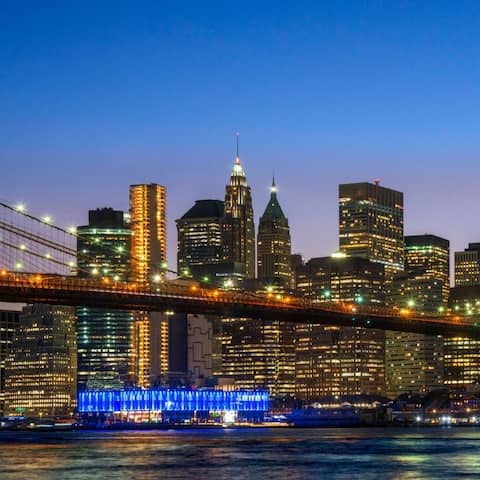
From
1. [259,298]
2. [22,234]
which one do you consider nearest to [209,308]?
[259,298]

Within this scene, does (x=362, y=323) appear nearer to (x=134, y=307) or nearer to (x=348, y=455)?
(x=134, y=307)

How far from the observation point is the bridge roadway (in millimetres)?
86375

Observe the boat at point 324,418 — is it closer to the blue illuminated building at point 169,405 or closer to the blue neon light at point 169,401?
the blue illuminated building at point 169,405

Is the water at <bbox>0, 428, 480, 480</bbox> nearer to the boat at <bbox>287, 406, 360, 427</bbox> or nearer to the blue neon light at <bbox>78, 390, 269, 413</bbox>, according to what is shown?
the boat at <bbox>287, 406, 360, 427</bbox>

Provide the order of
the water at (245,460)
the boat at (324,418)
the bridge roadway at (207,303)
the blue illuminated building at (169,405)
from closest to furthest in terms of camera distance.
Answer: the water at (245,460) < the bridge roadway at (207,303) < the boat at (324,418) < the blue illuminated building at (169,405)

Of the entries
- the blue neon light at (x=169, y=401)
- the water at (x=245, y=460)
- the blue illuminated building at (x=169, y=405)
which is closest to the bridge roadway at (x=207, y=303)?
the water at (x=245, y=460)

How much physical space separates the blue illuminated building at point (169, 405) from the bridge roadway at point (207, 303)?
61.1 meters

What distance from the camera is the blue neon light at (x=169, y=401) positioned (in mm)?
173250

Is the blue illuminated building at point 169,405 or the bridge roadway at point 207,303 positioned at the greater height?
the bridge roadway at point 207,303

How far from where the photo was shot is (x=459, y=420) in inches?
6964

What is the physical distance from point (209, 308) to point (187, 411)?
257ft

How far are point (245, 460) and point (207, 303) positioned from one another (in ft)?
80.6

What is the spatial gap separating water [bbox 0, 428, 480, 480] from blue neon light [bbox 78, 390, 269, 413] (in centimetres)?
7404

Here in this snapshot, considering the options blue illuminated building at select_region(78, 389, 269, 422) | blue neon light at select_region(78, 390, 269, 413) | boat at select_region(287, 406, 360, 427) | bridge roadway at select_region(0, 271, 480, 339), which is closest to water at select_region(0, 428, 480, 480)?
bridge roadway at select_region(0, 271, 480, 339)
